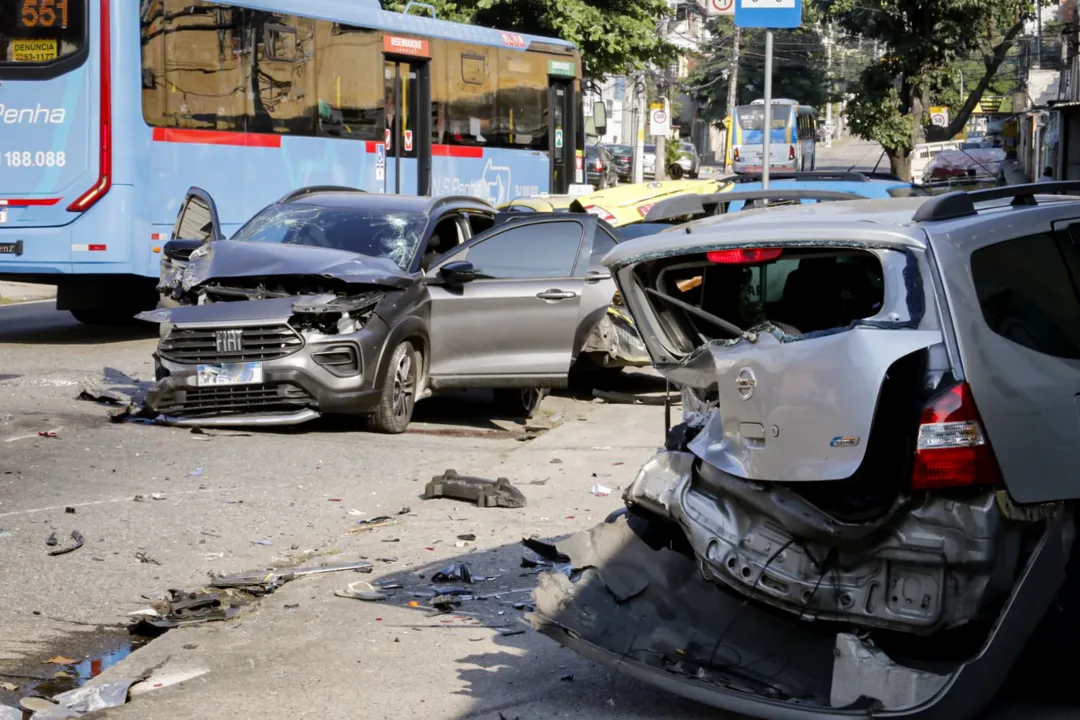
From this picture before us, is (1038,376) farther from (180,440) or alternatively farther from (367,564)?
(180,440)

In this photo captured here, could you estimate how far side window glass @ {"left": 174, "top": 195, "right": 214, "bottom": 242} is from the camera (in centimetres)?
1186

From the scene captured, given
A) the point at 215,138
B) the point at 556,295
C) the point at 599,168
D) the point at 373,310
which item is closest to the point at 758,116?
the point at 599,168

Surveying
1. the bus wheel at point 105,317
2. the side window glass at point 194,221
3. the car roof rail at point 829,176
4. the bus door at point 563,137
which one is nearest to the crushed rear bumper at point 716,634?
the side window glass at point 194,221

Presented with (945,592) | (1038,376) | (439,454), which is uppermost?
(1038,376)

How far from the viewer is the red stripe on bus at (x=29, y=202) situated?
580 inches

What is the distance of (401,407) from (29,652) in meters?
5.35

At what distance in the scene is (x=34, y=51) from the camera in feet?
48.1

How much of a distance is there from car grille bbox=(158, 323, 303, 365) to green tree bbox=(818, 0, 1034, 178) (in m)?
28.5

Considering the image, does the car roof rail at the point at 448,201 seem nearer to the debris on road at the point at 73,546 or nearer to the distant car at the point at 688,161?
the debris on road at the point at 73,546

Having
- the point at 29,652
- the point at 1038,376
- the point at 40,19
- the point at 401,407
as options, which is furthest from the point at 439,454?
the point at 40,19

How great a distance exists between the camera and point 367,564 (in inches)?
275

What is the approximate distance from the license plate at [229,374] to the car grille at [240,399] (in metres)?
0.05

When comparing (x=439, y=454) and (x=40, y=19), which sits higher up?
(x=40, y=19)

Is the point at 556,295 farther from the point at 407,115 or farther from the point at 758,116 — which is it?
the point at 758,116
